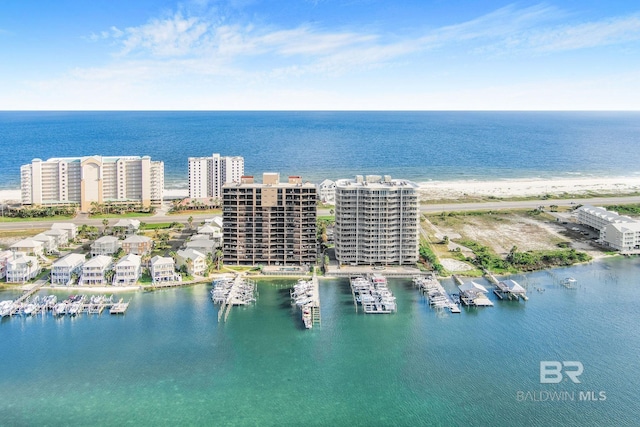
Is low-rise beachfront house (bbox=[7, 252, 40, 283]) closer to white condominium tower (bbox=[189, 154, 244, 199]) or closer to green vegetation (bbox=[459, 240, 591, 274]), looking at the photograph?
white condominium tower (bbox=[189, 154, 244, 199])

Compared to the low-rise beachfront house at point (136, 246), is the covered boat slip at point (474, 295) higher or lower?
lower

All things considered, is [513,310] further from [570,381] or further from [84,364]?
[84,364]

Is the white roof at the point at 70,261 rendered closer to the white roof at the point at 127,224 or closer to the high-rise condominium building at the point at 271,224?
the white roof at the point at 127,224

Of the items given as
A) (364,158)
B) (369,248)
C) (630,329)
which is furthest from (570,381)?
(364,158)

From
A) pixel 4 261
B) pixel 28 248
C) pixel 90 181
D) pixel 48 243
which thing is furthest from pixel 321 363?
pixel 90 181

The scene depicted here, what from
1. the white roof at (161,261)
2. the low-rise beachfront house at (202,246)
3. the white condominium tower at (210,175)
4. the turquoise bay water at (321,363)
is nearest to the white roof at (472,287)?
the turquoise bay water at (321,363)
